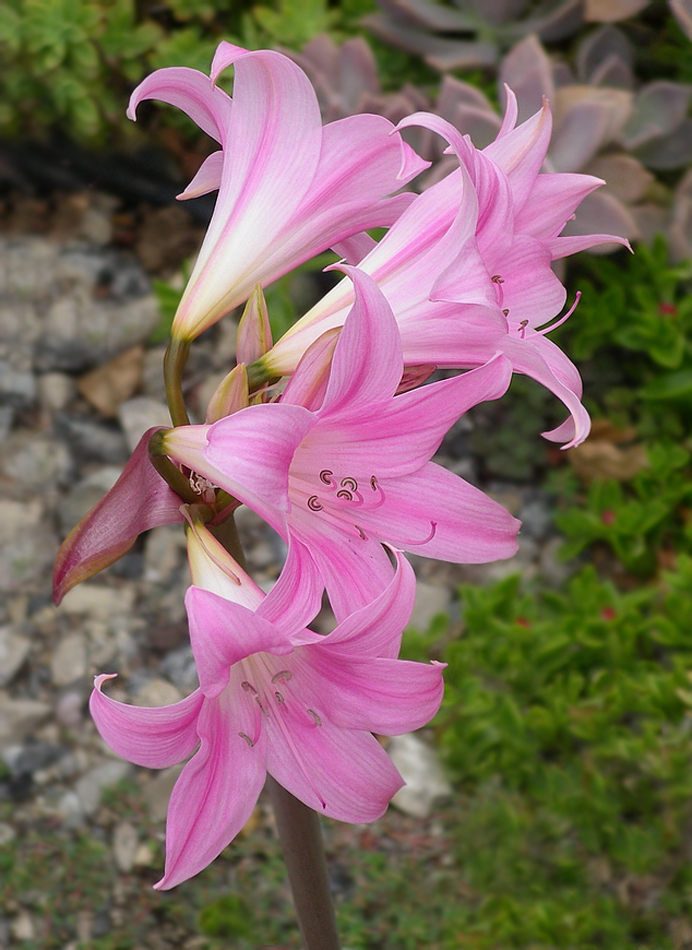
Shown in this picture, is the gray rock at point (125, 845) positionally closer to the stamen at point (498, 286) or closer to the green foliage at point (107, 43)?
the stamen at point (498, 286)

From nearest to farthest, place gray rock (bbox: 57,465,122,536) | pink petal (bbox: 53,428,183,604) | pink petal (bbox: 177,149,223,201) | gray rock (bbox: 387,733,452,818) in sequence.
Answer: pink petal (bbox: 53,428,183,604) → pink petal (bbox: 177,149,223,201) → gray rock (bbox: 387,733,452,818) → gray rock (bbox: 57,465,122,536)

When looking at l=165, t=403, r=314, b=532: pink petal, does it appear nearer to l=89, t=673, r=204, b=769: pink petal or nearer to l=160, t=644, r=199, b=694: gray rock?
l=89, t=673, r=204, b=769: pink petal

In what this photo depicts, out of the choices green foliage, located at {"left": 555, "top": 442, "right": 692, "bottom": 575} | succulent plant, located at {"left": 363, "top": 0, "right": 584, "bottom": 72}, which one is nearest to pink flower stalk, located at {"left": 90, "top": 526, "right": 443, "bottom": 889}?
green foliage, located at {"left": 555, "top": 442, "right": 692, "bottom": 575}

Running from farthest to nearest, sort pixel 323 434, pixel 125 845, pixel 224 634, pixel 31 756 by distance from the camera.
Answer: pixel 31 756 → pixel 125 845 → pixel 323 434 → pixel 224 634

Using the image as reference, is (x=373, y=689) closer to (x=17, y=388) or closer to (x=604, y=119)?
(x=604, y=119)

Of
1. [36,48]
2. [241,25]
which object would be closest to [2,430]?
[36,48]

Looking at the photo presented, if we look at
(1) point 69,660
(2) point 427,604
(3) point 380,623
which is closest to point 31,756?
(1) point 69,660

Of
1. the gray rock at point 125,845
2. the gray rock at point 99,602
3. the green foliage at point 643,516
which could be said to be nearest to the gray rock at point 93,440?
the gray rock at point 99,602
